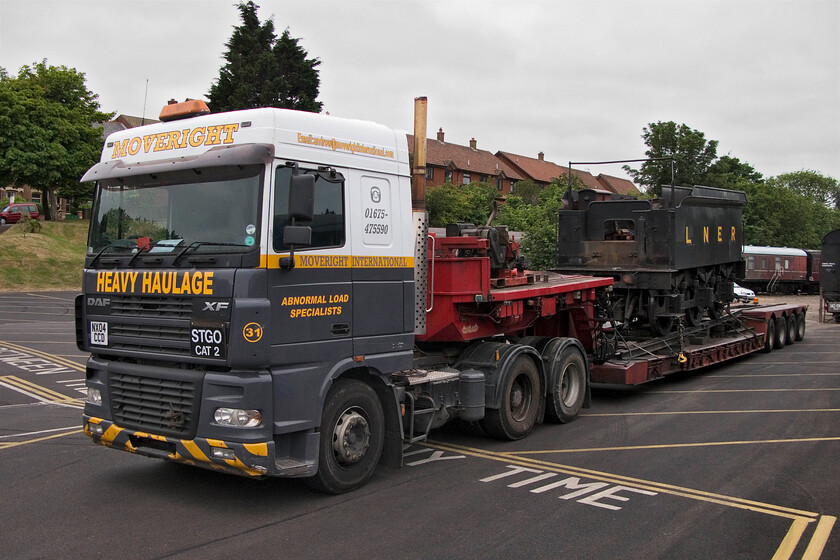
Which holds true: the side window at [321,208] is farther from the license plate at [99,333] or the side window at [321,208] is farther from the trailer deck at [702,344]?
the trailer deck at [702,344]

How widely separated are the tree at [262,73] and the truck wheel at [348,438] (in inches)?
1092

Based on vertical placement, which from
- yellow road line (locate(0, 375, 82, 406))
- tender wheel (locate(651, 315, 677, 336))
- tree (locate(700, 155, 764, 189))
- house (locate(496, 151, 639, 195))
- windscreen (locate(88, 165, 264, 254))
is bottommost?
yellow road line (locate(0, 375, 82, 406))

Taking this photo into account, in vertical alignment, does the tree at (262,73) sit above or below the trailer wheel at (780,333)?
above

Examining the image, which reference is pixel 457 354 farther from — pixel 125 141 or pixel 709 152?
pixel 709 152

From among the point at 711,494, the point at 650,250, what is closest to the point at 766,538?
the point at 711,494

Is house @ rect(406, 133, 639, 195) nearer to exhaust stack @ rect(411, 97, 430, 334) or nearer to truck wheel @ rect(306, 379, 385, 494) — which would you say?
exhaust stack @ rect(411, 97, 430, 334)

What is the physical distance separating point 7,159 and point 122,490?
41.0m

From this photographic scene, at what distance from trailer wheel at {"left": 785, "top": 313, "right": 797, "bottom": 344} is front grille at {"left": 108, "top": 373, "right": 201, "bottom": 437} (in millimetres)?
17269

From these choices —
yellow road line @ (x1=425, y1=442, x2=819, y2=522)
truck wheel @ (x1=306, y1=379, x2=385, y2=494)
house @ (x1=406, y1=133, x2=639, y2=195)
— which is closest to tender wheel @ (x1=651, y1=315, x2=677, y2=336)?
yellow road line @ (x1=425, y1=442, x2=819, y2=522)

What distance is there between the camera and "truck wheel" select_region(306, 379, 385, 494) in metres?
6.36

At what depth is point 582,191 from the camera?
14289 millimetres

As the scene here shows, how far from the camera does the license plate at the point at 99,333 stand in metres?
6.46

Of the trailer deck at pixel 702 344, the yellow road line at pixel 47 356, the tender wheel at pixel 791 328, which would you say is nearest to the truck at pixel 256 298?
the trailer deck at pixel 702 344

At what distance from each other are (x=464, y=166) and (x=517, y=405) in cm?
6259
